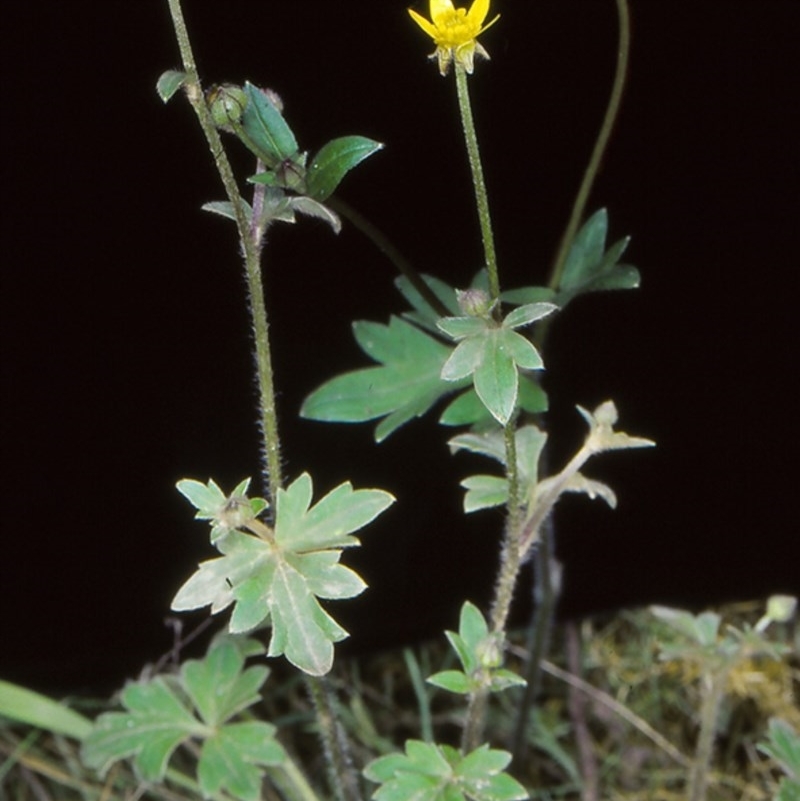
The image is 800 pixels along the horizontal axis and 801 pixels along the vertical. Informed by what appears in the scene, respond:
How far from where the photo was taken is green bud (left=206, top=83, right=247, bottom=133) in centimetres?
139

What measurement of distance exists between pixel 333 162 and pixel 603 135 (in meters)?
0.44

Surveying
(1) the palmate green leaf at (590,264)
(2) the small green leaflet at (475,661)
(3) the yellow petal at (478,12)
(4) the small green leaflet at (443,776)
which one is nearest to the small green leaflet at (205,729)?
(4) the small green leaflet at (443,776)

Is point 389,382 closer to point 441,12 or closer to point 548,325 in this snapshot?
point 548,325

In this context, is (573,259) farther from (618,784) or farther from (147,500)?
(618,784)

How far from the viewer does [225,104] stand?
1.39m

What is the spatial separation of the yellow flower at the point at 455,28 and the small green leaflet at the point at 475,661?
0.71 m

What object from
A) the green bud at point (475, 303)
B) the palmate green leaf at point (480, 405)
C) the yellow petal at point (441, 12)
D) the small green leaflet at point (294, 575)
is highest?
the yellow petal at point (441, 12)

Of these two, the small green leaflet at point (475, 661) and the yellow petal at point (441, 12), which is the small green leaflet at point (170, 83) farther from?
the small green leaflet at point (475, 661)

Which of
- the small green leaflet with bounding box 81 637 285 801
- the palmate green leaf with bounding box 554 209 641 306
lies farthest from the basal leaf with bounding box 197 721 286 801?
the palmate green leaf with bounding box 554 209 641 306

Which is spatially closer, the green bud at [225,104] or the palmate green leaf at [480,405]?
the green bud at [225,104]

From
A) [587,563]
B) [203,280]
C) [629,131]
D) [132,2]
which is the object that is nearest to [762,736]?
[587,563]

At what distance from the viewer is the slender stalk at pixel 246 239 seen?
135cm

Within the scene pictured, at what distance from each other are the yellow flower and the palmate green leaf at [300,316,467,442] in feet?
1.88

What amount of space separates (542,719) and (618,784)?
0.18m
